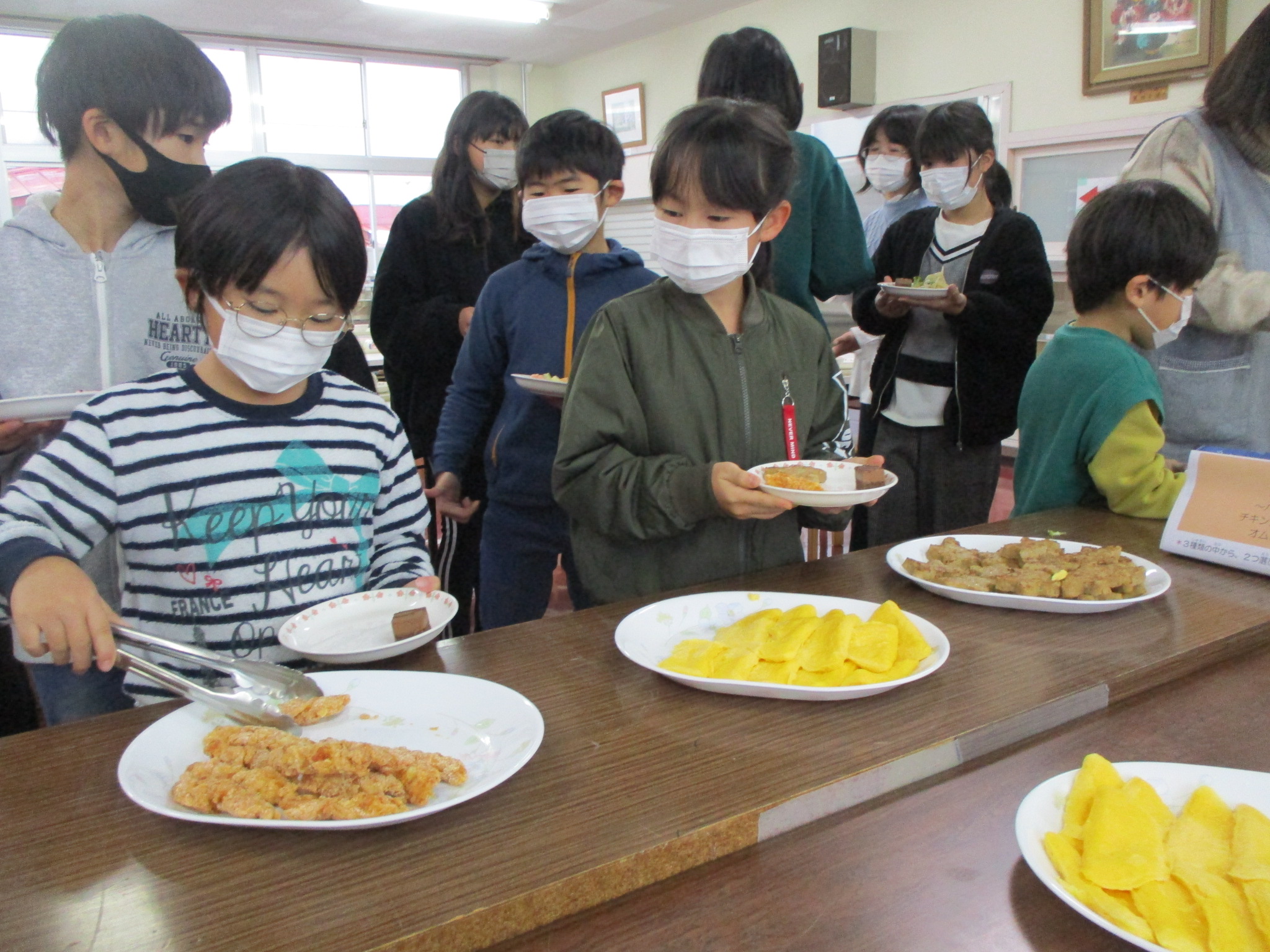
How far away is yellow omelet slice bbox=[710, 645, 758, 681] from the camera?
39.9 inches

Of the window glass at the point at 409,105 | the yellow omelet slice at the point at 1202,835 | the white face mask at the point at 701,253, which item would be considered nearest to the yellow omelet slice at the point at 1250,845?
the yellow omelet slice at the point at 1202,835

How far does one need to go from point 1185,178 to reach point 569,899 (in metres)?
1.98

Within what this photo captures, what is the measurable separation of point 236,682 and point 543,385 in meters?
0.93

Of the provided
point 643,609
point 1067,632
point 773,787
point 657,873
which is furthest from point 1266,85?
point 657,873

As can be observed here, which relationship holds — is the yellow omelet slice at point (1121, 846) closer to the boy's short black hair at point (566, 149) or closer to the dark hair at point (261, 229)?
the dark hair at point (261, 229)

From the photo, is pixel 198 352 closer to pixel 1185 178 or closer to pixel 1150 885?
pixel 1150 885

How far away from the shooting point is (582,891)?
72cm

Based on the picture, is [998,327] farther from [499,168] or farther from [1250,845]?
[1250,845]

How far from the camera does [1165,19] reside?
443 centimetres

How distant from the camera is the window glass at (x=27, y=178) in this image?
720 cm

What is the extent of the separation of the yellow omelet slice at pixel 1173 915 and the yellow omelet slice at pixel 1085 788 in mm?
72

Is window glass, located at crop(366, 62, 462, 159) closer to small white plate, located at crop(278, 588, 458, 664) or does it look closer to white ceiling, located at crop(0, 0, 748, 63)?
white ceiling, located at crop(0, 0, 748, 63)

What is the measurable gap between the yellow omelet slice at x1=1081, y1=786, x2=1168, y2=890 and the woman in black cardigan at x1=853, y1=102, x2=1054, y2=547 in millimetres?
1791

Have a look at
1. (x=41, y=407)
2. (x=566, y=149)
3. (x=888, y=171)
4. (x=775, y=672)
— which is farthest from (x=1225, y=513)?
(x=888, y=171)
